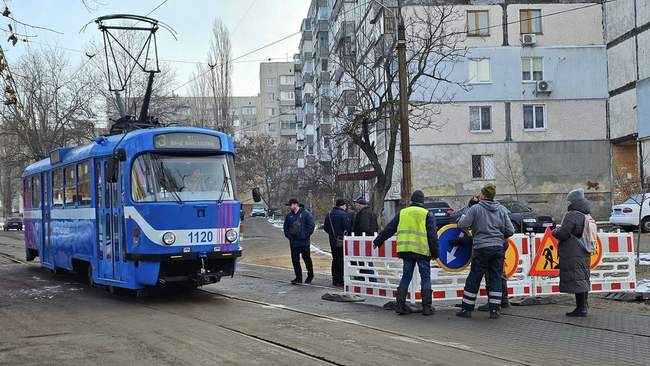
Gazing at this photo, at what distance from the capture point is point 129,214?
1175cm

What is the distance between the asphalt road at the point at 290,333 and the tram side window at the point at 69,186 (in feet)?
8.07

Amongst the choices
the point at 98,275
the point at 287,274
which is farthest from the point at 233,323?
the point at 287,274

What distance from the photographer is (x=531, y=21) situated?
4134 cm

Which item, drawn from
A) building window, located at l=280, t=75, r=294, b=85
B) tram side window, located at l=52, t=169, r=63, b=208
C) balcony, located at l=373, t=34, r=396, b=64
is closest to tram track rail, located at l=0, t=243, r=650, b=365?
tram side window, located at l=52, t=169, r=63, b=208

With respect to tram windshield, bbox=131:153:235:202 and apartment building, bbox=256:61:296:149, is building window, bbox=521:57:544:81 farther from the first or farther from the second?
apartment building, bbox=256:61:296:149

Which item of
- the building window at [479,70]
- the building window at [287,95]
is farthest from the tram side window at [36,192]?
the building window at [287,95]

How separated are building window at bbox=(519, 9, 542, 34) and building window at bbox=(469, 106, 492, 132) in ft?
17.3

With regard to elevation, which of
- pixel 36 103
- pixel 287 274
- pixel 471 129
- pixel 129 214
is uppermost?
pixel 36 103

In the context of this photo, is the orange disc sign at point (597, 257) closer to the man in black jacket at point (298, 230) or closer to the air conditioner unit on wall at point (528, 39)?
the man in black jacket at point (298, 230)

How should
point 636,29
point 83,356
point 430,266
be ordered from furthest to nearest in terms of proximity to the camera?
point 636,29 < point 430,266 < point 83,356

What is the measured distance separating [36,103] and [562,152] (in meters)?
35.9

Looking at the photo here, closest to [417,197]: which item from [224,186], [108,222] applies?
[224,186]

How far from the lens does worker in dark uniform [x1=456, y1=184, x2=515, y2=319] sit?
10008 mm

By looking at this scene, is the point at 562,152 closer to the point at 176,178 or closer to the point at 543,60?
the point at 543,60
